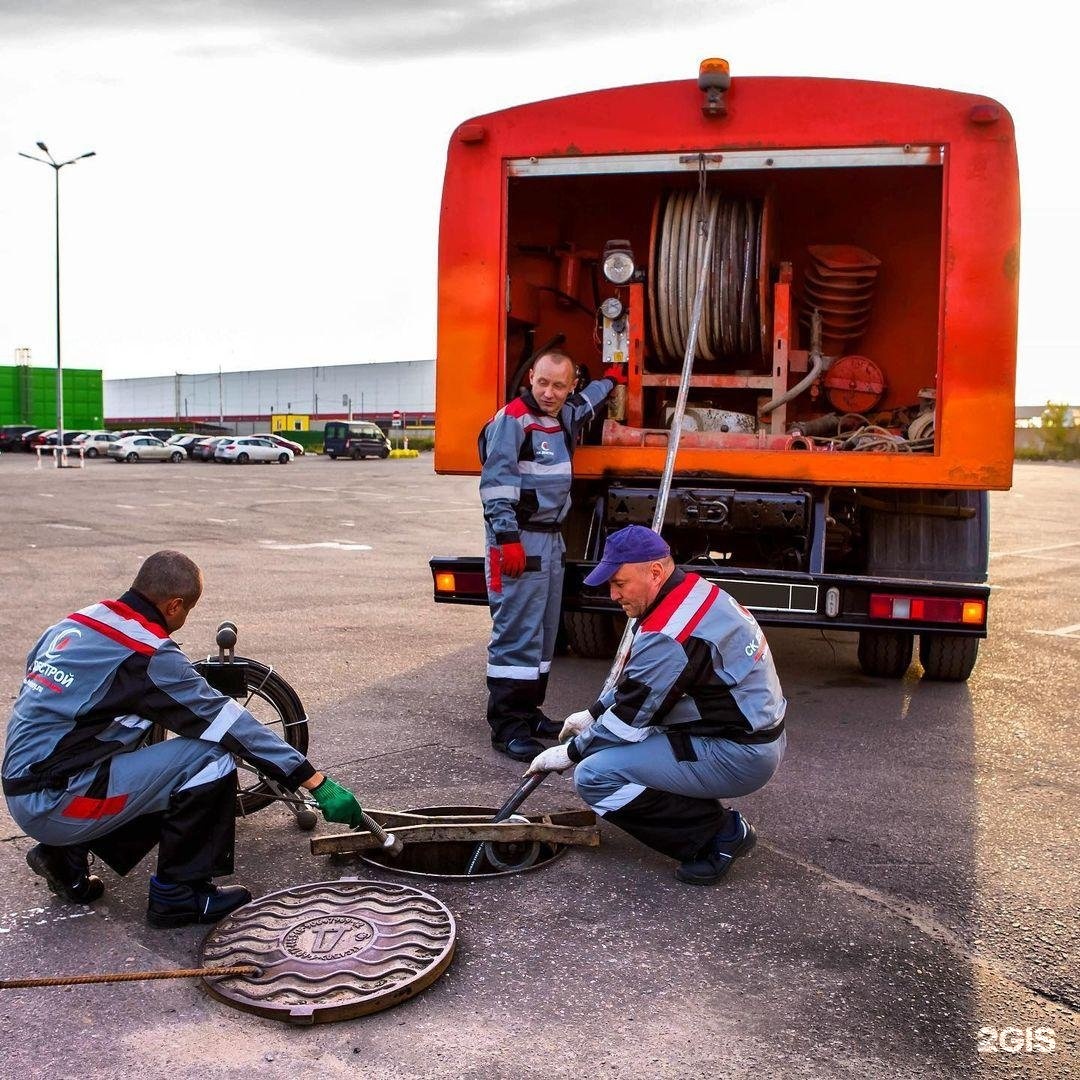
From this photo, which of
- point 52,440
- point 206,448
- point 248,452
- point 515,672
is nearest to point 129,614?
point 515,672

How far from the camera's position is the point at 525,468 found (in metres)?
5.52

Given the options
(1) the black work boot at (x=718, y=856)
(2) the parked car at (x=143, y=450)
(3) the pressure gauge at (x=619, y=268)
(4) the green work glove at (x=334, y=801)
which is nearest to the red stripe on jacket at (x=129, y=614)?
(4) the green work glove at (x=334, y=801)

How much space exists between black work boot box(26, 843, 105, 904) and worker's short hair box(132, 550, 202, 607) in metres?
0.82

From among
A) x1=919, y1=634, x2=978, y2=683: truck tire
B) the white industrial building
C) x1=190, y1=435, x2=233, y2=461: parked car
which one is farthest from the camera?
the white industrial building

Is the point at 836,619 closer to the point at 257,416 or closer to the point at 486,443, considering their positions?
the point at 486,443

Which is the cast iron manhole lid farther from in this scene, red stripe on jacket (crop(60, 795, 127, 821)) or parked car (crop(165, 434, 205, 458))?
parked car (crop(165, 434, 205, 458))

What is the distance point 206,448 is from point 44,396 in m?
20.7

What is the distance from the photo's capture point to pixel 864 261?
709 centimetres

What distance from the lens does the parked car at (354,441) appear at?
4916 cm

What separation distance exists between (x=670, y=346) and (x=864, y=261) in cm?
130

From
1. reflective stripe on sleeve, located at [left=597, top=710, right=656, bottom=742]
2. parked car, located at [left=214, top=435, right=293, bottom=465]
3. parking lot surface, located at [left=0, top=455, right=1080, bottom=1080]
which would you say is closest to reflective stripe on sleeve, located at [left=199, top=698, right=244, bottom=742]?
parking lot surface, located at [left=0, top=455, right=1080, bottom=1080]

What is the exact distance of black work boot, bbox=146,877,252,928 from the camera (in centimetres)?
348

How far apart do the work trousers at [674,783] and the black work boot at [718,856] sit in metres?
0.03

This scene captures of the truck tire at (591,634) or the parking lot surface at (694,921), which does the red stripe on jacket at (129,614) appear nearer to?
the parking lot surface at (694,921)
